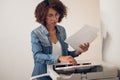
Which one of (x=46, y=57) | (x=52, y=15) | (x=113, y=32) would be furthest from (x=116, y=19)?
(x=52, y=15)

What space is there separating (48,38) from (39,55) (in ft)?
0.85

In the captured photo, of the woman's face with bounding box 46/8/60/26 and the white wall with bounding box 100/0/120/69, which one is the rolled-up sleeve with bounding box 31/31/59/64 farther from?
the white wall with bounding box 100/0/120/69

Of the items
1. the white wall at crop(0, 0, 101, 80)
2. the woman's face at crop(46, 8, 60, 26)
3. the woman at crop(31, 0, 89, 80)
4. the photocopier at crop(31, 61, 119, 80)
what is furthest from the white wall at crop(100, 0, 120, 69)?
the white wall at crop(0, 0, 101, 80)

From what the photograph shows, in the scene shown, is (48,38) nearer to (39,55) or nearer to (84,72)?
(39,55)

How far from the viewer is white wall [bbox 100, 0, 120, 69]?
1.23 metres

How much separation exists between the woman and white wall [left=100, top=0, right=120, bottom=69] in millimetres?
229

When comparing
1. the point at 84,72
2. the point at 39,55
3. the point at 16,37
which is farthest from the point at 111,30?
the point at 16,37

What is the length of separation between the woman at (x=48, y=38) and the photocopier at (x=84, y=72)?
0.20 metres

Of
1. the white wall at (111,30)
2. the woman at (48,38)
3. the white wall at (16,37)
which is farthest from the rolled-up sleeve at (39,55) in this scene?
the white wall at (16,37)

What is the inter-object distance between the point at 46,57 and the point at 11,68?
123 centimetres

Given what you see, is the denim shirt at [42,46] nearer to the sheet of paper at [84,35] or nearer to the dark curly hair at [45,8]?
the dark curly hair at [45,8]

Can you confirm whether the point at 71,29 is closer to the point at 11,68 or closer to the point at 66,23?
the point at 66,23

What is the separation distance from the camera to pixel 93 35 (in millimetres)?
1299

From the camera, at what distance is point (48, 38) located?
1.73m
